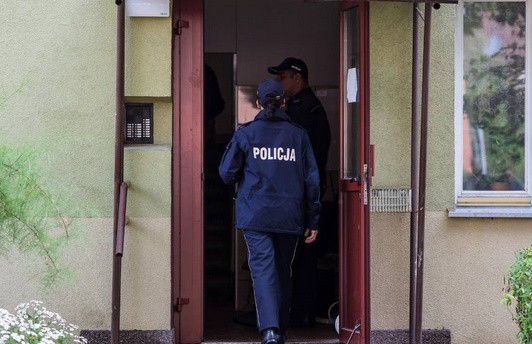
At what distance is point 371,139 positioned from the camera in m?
8.27

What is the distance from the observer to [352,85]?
8.25 metres

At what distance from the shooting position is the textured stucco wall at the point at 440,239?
829 centimetres

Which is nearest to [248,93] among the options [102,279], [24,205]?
[102,279]

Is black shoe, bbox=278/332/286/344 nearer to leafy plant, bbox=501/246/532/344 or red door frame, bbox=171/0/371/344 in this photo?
red door frame, bbox=171/0/371/344

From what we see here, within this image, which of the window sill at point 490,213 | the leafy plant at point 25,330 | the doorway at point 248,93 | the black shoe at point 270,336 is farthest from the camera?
the doorway at point 248,93

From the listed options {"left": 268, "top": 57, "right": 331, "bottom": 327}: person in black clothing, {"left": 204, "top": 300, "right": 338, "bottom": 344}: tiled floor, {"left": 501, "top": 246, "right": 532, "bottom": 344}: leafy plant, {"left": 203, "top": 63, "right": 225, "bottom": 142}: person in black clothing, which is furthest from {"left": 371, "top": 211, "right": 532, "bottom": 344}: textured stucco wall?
{"left": 203, "top": 63, "right": 225, "bottom": 142}: person in black clothing

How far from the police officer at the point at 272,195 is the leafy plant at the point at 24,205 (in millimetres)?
1284

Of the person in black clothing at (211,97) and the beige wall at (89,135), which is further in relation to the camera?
the person in black clothing at (211,97)

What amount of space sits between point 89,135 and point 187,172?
0.73 meters

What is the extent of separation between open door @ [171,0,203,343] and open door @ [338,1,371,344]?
3.31 feet

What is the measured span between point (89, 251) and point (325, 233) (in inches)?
83.5

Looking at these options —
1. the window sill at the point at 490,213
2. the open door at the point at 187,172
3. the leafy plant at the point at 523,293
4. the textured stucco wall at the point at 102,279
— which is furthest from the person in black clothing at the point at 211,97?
the leafy plant at the point at 523,293

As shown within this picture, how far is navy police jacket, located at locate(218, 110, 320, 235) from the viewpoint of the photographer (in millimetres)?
7793

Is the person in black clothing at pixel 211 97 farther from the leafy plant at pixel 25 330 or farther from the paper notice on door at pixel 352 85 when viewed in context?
the leafy plant at pixel 25 330
